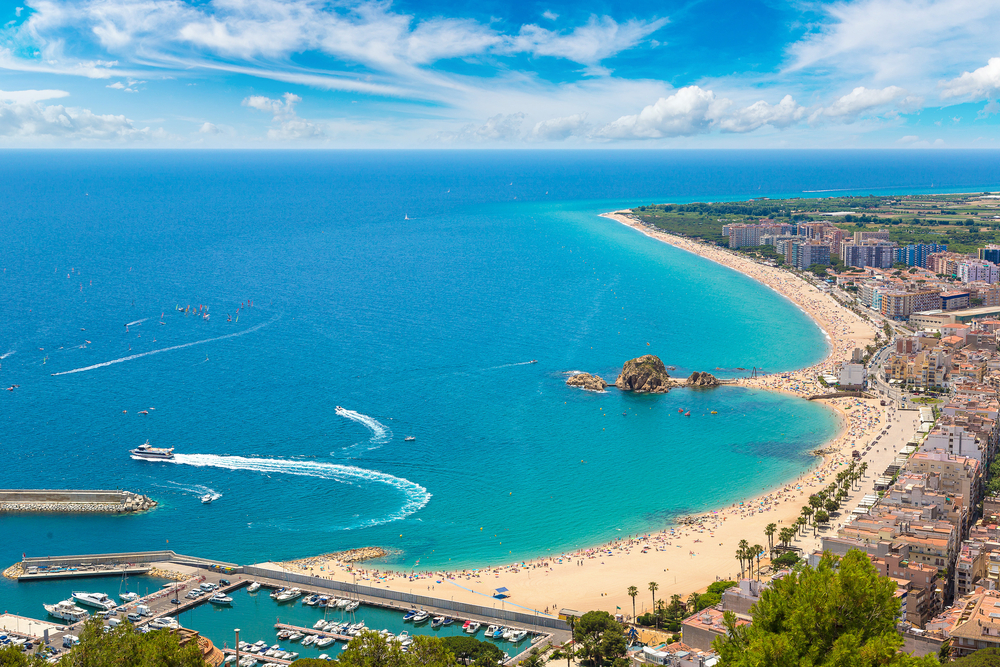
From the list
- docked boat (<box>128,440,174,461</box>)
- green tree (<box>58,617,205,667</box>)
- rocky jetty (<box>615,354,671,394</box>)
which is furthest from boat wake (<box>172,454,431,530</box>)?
green tree (<box>58,617,205,667</box>)

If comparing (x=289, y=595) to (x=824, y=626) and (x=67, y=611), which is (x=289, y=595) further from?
(x=824, y=626)

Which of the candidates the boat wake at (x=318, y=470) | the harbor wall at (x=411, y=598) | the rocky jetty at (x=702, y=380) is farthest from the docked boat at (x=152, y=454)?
the rocky jetty at (x=702, y=380)

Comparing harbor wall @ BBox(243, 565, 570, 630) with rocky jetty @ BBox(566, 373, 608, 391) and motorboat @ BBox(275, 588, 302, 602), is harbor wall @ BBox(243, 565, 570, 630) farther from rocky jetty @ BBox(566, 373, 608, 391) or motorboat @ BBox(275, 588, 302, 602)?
rocky jetty @ BBox(566, 373, 608, 391)

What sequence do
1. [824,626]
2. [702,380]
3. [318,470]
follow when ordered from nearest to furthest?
1. [824,626]
2. [318,470]
3. [702,380]

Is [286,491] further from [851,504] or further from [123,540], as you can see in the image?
[851,504]

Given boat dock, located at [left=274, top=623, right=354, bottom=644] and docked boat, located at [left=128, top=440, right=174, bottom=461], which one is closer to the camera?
boat dock, located at [left=274, top=623, right=354, bottom=644]

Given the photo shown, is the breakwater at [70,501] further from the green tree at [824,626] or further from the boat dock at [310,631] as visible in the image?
the green tree at [824,626]

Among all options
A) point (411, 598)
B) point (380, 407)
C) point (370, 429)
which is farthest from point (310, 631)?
point (380, 407)
